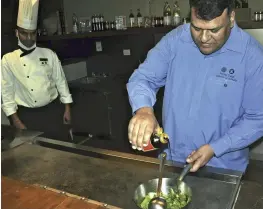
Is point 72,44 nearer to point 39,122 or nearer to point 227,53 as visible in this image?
point 39,122

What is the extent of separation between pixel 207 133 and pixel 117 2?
302 cm

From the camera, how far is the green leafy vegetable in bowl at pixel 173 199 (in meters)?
0.96

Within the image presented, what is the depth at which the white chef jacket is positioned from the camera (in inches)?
105

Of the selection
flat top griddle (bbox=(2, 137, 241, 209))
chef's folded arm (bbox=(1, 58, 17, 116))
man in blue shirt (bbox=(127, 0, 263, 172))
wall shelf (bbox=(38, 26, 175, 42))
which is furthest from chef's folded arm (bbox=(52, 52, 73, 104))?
man in blue shirt (bbox=(127, 0, 263, 172))

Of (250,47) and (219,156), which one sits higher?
(250,47)

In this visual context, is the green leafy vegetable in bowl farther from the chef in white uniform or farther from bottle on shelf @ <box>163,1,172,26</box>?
bottle on shelf @ <box>163,1,172,26</box>

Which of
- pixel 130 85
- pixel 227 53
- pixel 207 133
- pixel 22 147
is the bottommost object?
pixel 22 147

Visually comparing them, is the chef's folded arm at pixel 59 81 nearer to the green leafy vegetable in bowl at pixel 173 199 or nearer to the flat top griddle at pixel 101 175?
the flat top griddle at pixel 101 175

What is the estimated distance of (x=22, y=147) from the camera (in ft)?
5.18

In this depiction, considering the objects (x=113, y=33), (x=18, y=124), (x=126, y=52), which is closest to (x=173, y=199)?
(x=18, y=124)

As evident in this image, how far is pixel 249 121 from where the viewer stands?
1.30 meters

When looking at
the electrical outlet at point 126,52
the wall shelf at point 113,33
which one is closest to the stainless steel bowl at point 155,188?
the wall shelf at point 113,33

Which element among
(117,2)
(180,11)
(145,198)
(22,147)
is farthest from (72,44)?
(145,198)

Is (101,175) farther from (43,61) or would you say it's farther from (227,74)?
(43,61)
